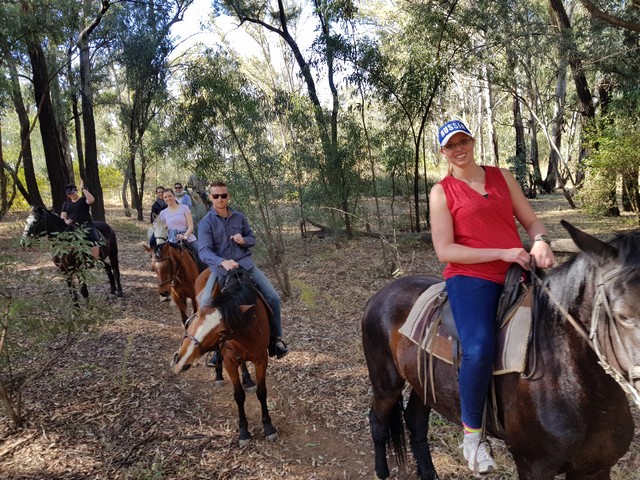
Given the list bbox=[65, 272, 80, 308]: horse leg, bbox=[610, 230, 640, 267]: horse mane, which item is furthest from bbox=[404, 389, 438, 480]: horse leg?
bbox=[65, 272, 80, 308]: horse leg

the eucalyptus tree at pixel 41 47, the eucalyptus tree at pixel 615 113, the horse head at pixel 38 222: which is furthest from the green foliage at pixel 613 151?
the eucalyptus tree at pixel 41 47

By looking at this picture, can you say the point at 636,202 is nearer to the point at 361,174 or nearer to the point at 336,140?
the point at 361,174

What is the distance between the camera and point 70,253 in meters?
6.50

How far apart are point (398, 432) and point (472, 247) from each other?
197 centimetres

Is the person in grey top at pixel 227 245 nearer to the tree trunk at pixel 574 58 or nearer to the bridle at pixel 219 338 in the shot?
the bridle at pixel 219 338

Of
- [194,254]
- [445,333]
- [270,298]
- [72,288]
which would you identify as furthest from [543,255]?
[194,254]

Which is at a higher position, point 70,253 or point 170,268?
point 70,253

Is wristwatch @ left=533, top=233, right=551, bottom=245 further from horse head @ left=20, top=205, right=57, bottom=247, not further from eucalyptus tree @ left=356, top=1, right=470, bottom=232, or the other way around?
eucalyptus tree @ left=356, top=1, right=470, bottom=232

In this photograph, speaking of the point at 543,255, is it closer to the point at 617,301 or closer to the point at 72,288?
the point at 617,301

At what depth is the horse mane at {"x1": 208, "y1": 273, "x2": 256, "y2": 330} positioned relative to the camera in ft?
12.0

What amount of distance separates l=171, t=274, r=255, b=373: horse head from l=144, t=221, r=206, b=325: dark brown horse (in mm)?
2582

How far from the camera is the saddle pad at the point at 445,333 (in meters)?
2.15

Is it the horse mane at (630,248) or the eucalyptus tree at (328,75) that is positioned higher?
the eucalyptus tree at (328,75)

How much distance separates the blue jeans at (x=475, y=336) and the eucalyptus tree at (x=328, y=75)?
30.4 feet
